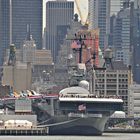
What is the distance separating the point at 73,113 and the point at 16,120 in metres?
6.30

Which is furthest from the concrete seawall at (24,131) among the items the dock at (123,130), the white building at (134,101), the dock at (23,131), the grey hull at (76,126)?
the white building at (134,101)

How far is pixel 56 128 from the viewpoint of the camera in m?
119

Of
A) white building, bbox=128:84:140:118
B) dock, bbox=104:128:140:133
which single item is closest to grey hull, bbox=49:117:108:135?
dock, bbox=104:128:140:133

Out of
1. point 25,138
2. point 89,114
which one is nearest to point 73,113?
point 89,114

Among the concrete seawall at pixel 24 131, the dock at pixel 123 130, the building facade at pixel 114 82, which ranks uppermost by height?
the building facade at pixel 114 82

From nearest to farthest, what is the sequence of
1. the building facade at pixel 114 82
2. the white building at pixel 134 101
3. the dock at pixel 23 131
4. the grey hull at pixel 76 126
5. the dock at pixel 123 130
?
the dock at pixel 23 131 → the grey hull at pixel 76 126 → the dock at pixel 123 130 → the white building at pixel 134 101 → the building facade at pixel 114 82

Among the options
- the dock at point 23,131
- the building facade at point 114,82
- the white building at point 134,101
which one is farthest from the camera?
the building facade at point 114,82

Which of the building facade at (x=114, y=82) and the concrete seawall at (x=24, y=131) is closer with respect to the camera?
the concrete seawall at (x=24, y=131)

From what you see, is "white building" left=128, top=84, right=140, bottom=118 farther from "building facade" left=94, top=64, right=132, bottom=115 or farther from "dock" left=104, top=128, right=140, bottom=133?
"dock" left=104, top=128, right=140, bottom=133

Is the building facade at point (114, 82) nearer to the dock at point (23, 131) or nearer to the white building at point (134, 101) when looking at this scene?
the white building at point (134, 101)

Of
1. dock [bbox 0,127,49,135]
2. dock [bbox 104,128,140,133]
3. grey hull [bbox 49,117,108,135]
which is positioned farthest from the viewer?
dock [bbox 104,128,140,133]

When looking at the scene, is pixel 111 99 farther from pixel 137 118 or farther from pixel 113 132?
pixel 137 118

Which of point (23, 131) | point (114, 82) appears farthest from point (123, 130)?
point (114, 82)

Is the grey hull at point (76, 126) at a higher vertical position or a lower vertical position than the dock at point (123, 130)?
higher
